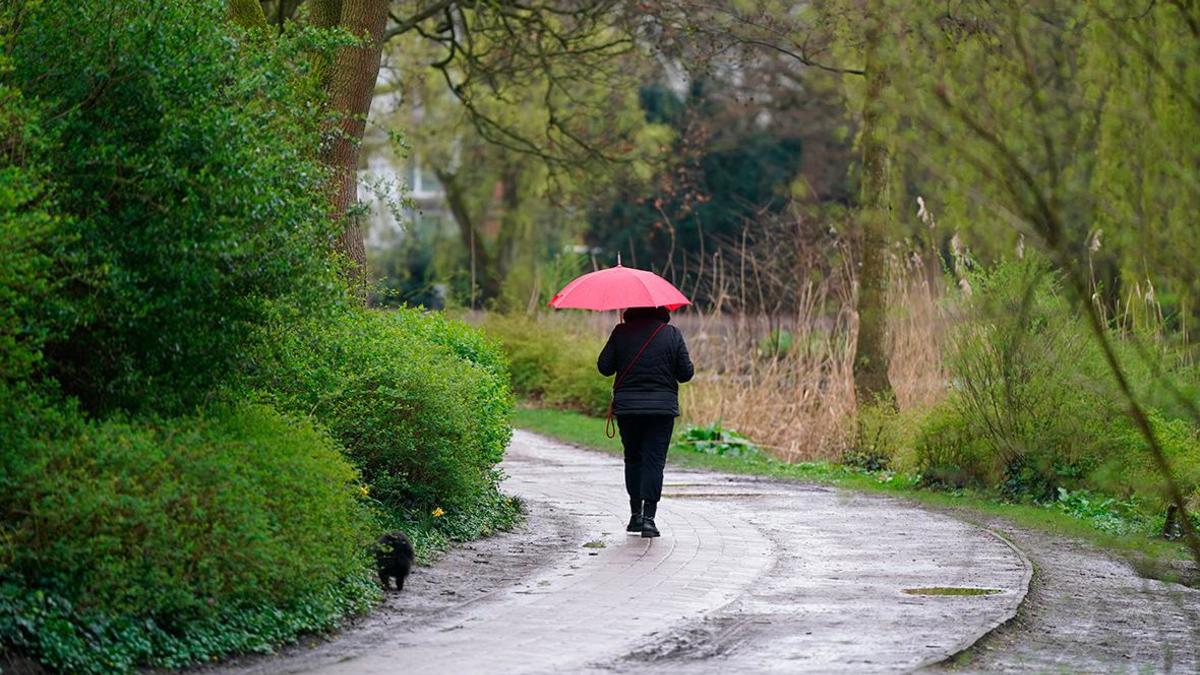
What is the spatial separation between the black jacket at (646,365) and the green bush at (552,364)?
15.0 meters

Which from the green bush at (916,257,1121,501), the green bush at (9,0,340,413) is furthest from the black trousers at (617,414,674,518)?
the green bush at (9,0,340,413)

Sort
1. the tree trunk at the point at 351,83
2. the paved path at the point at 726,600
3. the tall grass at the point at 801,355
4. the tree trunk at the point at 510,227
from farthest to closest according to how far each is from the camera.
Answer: the tree trunk at the point at 510,227 < the tall grass at the point at 801,355 < the tree trunk at the point at 351,83 < the paved path at the point at 726,600

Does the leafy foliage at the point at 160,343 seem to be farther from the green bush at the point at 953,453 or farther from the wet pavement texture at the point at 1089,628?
the green bush at the point at 953,453

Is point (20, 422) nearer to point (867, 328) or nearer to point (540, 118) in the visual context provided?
point (867, 328)

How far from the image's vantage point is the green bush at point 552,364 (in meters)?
28.5

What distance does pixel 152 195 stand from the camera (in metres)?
8.61

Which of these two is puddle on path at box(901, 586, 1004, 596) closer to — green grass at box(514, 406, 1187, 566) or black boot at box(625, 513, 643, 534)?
green grass at box(514, 406, 1187, 566)

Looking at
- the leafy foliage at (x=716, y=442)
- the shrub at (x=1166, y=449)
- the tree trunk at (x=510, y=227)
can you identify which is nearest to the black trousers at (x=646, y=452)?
the shrub at (x=1166, y=449)

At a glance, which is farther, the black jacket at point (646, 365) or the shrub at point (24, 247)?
the black jacket at point (646, 365)

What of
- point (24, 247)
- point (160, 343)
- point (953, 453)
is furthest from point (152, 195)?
point (953, 453)

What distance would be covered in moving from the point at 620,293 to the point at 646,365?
629 mm

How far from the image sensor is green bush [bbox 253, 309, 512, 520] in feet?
35.1

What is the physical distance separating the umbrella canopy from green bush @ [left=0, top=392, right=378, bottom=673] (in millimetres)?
4269

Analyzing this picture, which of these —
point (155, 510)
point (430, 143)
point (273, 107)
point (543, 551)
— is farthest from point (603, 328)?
point (155, 510)
